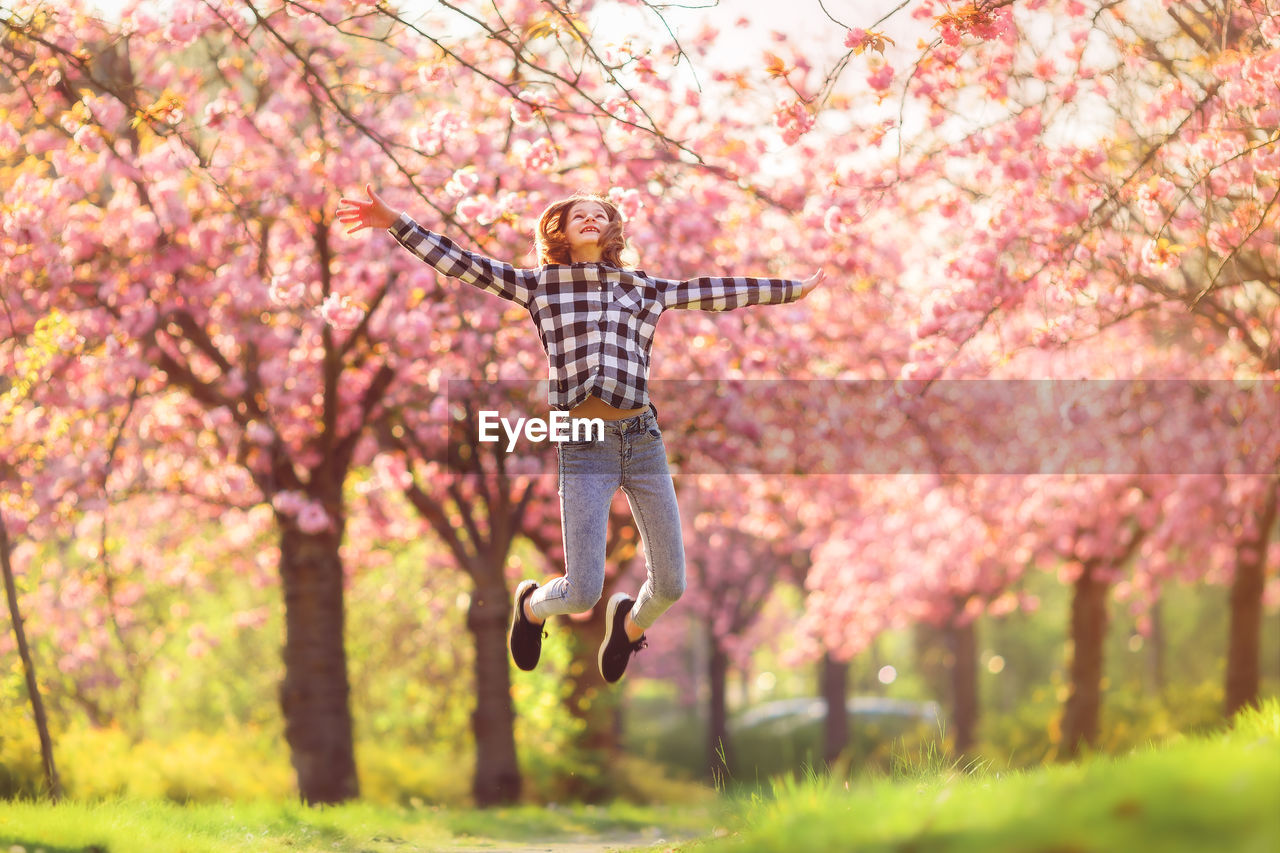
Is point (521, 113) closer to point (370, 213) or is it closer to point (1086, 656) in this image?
point (370, 213)

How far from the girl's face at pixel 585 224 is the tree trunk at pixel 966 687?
18.4 m

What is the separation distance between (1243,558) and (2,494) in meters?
13.2

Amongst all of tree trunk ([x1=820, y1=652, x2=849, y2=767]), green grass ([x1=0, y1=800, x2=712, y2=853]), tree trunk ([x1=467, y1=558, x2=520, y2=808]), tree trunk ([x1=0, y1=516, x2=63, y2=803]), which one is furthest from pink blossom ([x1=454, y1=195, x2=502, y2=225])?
tree trunk ([x1=820, y1=652, x2=849, y2=767])

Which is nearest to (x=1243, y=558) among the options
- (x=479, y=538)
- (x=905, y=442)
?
(x=905, y=442)

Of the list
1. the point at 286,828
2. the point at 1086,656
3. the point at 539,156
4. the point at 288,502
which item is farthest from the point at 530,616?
the point at 1086,656

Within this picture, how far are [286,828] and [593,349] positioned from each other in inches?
146

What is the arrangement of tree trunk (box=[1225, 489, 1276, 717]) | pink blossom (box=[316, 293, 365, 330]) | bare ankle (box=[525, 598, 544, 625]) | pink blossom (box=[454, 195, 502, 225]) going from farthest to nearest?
tree trunk (box=[1225, 489, 1276, 717]), pink blossom (box=[316, 293, 365, 330]), pink blossom (box=[454, 195, 502, 225]), bare ankle (box=[525, 598, 544, 625])

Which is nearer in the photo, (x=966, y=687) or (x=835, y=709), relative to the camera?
(x=966, y=687)

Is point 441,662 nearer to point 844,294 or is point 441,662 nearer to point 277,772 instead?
point 277,772

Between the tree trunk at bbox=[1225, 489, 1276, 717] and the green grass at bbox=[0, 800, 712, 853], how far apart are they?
25.6 ft

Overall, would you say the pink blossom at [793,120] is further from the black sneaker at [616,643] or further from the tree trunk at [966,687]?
the tree trunk at [966,687]

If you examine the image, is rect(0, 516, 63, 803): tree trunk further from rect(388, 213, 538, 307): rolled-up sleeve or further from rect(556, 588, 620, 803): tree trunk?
rect(556, 588, 620, 803): tree trunk

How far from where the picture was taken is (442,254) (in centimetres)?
577

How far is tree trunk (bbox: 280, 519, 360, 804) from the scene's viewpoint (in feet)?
36.1
